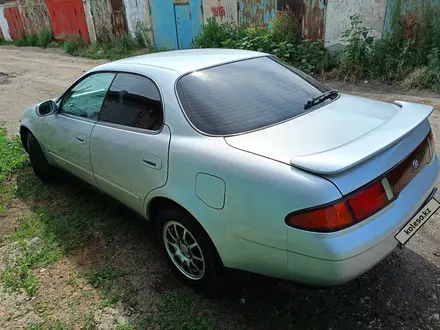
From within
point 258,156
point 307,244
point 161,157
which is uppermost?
point 258,156

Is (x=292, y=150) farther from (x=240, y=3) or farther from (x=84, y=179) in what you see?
(x=240, y=3)

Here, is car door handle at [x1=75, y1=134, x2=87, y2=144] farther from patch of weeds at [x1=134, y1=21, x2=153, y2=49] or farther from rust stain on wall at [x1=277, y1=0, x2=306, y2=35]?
patch of weeds at [x1=134, y1=21, x2=153, y2=49]

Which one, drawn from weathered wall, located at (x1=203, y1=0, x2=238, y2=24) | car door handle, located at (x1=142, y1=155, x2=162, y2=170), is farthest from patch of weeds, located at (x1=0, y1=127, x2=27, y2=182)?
weathered wall, located at (x1=203, y1=0, x2=238, y2=24)

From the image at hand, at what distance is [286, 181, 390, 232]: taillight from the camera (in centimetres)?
181

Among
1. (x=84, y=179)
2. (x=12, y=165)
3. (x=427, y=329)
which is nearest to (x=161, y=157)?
(x=84, y=179)

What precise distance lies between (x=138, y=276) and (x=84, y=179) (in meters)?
1.21

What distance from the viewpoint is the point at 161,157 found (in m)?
2.50

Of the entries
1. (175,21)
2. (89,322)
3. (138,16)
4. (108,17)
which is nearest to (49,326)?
(89,322)

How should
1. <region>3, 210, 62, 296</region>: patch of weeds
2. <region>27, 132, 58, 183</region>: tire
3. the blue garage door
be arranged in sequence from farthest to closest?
the blue garage door < <region>27, 132, 58, 183</region>: tire < <region>3, 210, 62, 296</region>: patch of weeds

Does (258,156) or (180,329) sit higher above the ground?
(258,156)

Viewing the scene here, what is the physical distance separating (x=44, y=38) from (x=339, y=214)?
848 inches

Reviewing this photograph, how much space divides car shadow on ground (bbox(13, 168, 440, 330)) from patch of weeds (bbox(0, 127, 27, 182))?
2.03 metres

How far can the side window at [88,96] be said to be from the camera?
327 centimetres

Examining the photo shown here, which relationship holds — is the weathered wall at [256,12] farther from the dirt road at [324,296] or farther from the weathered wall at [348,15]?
the dirt road at [324,296]
